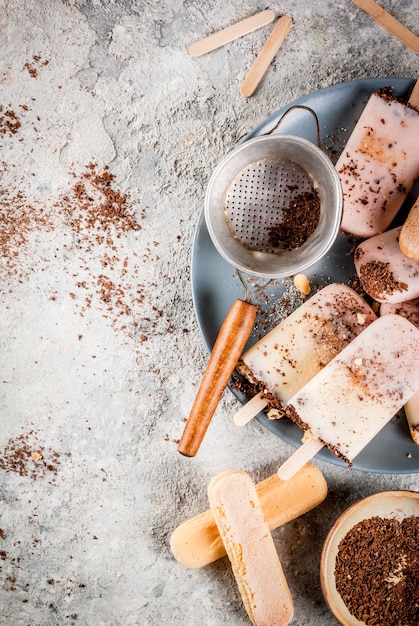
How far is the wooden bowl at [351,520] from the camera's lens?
66.5 inches

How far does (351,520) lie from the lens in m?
1.74

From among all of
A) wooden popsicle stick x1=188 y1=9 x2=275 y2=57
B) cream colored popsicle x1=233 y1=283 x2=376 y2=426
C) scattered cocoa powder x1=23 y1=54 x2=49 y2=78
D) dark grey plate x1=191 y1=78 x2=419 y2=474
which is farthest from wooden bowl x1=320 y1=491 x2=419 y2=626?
scattered cocoa powder x1=23 y1=54 x2=49 y2=78

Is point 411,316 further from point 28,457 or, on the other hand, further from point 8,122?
point 8,122

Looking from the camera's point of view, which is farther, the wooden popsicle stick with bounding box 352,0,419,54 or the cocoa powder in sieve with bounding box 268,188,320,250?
the wooden popsicle stick with bounding box 352,0,419,54

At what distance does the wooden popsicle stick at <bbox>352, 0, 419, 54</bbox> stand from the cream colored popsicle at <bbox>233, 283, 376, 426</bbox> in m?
0.89

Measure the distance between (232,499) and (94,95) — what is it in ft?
4.84

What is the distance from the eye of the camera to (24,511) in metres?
1.88

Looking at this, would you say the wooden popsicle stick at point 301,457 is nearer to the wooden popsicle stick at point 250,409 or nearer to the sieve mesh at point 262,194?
the wooden popsicle stick at point 250,409

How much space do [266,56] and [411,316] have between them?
3.35 feet

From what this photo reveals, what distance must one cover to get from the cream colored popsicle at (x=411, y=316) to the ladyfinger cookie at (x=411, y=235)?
17cm

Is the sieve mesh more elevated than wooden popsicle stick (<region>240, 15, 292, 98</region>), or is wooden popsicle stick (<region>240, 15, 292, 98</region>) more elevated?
wooden popsicle stick (<region>240, 15, 292, 98</region>)

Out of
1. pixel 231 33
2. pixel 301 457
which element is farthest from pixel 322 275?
Answer: pixel 231 33

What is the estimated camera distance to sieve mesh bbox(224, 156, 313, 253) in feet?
5.37

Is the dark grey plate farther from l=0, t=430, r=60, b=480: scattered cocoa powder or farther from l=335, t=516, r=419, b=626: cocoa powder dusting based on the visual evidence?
l=0, t=430, r=60, b=480: scattered cocoa powder
